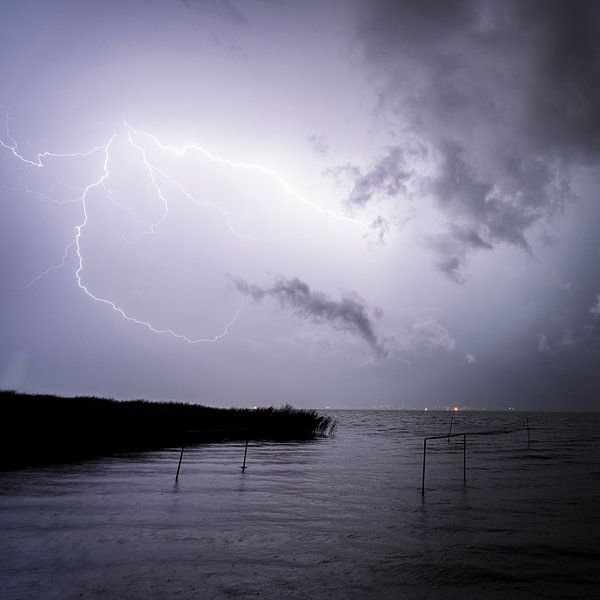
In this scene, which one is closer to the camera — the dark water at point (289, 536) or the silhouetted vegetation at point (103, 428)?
the dark water at point (289, 536)

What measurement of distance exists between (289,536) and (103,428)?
88.7ft

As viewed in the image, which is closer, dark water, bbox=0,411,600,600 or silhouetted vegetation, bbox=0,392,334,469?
dark water, bbox=0,411,600,600

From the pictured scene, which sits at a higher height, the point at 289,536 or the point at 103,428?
the point at 103,428

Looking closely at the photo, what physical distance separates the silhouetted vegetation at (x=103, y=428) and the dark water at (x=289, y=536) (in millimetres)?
4310

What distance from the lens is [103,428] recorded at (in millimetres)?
33094

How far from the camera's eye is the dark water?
8.26 metres

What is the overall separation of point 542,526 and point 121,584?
1273 centimetres

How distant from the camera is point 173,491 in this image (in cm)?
1675

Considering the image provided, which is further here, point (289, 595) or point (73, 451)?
point (73, 451)

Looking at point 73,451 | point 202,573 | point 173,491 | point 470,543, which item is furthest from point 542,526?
point 73,451

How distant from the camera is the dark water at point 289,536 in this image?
826 cm

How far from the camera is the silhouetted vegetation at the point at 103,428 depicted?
25984mm

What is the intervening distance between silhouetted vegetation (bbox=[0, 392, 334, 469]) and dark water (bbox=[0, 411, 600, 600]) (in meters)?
4.31

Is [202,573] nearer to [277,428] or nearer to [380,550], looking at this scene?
[380,550]
